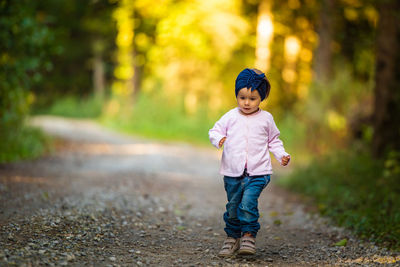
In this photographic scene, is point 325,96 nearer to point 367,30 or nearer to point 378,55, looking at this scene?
point 378,55

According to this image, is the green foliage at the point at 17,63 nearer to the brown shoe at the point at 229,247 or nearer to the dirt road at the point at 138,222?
the dirt road at the point at 138,222

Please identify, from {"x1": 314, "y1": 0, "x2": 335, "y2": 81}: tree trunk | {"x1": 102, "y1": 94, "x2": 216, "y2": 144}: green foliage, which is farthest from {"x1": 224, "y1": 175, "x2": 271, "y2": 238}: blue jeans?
{"x1": 102, "y1": 94, "x2": 216, "y2": 144}: green foliage

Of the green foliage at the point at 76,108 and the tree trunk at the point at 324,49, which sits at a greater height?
the tree trunk at the point at 324,49

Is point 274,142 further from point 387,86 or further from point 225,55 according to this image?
point 225,55

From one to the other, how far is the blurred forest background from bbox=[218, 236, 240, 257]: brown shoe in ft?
5.66

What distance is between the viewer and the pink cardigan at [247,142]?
4379 mm

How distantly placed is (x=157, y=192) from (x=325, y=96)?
473 cm

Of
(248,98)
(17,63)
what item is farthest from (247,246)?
(17,63)

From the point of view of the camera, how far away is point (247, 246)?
14.1 feet

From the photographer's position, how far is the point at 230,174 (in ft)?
14.5

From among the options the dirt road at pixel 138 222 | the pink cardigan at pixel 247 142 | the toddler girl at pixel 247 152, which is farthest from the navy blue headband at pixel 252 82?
the dirt road at pixel 138 222

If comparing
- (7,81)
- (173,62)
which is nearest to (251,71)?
(7,81)

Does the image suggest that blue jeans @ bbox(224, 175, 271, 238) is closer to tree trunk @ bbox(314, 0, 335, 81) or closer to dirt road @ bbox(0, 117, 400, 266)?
dirt road @ bbox(0, 117, 400, 266)

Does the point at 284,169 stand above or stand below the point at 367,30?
below
